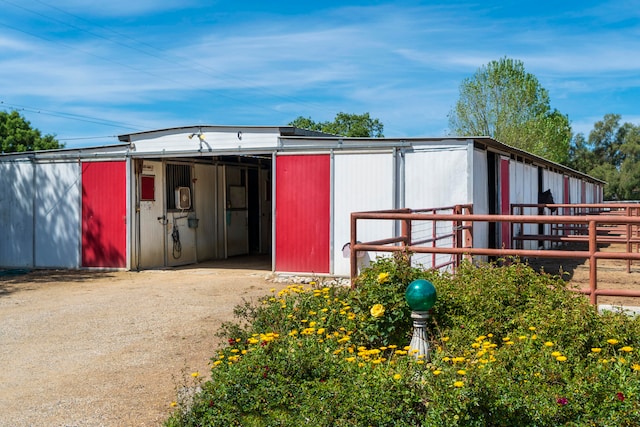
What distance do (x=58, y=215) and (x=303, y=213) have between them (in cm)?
595

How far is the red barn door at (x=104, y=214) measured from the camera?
13984 millimetres

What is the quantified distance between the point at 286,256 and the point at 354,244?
21.2ft

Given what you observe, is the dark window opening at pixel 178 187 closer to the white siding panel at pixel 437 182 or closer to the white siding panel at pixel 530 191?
the white siding panel at pixel 437 182

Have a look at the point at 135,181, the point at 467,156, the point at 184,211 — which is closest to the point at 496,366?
the point at 467,156

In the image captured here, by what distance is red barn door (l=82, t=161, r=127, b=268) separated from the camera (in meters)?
14.0

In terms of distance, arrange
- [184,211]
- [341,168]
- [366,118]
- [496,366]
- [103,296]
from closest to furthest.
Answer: [496,366] → [103,296] → [341,168] → [184,211] → [366,118]

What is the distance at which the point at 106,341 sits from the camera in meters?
7.12

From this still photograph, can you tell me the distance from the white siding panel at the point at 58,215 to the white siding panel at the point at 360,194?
6092 mm

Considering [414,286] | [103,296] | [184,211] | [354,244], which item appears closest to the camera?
[414,286]

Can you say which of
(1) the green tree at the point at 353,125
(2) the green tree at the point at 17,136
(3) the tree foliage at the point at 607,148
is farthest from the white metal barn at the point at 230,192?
(3) the tree foliage at the point at 607,148

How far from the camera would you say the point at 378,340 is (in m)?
4.91

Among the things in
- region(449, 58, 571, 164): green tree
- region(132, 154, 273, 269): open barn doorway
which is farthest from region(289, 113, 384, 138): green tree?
A: region(132, 154, 273, 269): open barn doorway

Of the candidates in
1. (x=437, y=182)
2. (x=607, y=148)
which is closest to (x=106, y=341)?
(x=437, y=182)

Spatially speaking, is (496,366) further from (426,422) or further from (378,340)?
(378,340)
